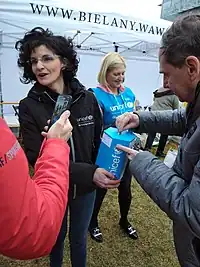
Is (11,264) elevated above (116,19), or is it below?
below

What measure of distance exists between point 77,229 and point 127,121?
788 mm

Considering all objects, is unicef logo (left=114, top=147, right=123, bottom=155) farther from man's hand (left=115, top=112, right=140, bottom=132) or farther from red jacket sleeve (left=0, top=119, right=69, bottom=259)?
red jacket sleeve (left=0, top=119, right=69, bottom=259)

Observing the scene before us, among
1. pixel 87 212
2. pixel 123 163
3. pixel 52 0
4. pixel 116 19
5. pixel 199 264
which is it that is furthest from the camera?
pixel 116 19

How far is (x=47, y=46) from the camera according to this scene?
146 centimetres

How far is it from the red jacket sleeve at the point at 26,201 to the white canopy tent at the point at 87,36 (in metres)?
3.39

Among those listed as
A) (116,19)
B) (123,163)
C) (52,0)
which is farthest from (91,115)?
(116,19)

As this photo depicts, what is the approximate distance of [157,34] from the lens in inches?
187

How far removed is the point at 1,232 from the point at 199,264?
862 mm

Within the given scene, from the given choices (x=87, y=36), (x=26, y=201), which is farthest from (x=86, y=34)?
Result: (x=26, y=201)

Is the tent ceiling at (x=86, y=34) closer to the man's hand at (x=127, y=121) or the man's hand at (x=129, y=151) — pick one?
the man's hand at (x=127, y=121)

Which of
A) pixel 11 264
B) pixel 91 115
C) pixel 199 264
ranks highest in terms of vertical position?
pixel 91 115

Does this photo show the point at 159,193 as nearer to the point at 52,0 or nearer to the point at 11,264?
the point at 11,264

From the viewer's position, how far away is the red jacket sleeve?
0.58 m

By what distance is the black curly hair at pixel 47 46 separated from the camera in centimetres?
146
